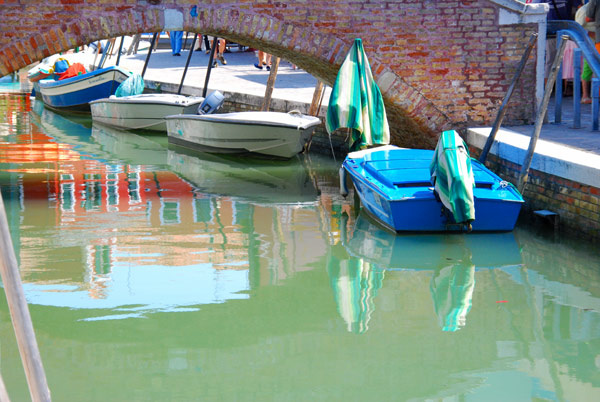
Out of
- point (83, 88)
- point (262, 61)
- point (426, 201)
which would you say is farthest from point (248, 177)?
point (262, 61)

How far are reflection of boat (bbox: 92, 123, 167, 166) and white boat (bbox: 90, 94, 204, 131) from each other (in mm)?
195

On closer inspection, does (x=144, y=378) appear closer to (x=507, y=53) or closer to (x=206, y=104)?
(x=507, y=53)

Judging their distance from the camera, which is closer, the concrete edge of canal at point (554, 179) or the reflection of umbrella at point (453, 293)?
the reflection of umbrella at point (453, 293)

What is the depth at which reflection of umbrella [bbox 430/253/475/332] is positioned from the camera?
4980mm

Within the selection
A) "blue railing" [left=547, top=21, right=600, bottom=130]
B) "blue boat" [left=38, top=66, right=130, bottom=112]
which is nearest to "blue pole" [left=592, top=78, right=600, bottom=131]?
"blue railing" [left=547, top=21, right=600, bottom=130]

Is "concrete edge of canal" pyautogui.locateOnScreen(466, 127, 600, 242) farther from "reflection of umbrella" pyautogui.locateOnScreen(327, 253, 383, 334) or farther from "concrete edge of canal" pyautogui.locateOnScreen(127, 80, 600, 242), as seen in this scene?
"reflection of umbrella" pyautogui.locateOnScreen(327, 253, 383, 334)

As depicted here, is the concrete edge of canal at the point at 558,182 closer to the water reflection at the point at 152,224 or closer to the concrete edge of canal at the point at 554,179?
the concrete edge of canal at the point at 554,179

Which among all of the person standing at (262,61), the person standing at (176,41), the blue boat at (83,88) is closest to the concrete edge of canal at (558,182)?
the blue boat at (83,88)

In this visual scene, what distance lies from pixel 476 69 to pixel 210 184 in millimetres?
3051

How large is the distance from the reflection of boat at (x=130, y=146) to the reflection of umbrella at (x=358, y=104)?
3277mm

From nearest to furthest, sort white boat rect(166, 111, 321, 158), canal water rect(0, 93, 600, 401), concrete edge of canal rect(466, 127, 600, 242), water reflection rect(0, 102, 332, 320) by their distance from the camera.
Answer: canal water rect(0, 93, 600, 401) → water reflection rect(0, 102, 332, 320) → concrete edge of canal rect(466, 127, 600, 242) → white boat rect(166, 111, 321, 158)

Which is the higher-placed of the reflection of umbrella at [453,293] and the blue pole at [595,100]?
the blue pole at [595,100]

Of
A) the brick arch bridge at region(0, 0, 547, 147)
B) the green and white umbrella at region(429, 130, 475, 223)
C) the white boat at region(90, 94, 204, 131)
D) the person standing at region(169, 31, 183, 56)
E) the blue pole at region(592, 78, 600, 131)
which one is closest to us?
the green and white umbrella at region(429, 130, 475, 223)

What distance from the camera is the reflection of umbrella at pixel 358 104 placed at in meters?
8.14
